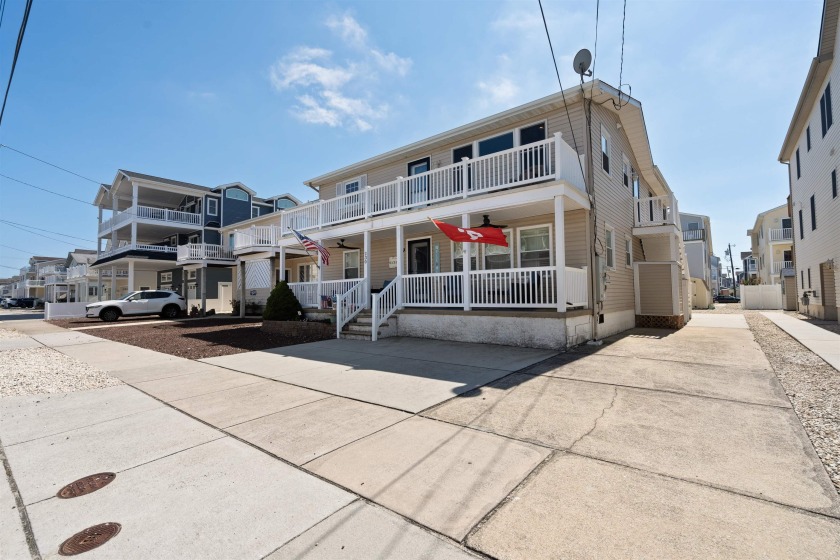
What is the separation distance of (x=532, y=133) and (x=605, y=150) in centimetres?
259

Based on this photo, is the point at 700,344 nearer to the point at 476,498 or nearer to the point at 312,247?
the point at 476,498

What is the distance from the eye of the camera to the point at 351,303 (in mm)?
12328

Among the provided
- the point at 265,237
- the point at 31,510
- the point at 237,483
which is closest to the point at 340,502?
the point at 237,483

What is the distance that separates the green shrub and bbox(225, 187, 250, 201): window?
1904cm

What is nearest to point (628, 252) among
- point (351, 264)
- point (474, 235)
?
point (474, 235)

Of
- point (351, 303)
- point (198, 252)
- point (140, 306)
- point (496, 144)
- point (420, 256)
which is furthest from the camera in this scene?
point (198, 252)

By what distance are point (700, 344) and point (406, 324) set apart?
Answer: 7.30 meters

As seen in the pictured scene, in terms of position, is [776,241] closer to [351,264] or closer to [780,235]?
[780,235]

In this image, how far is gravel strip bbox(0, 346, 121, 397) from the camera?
6168mm

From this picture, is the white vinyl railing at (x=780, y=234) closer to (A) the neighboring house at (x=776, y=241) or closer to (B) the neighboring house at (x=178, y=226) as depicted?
(A) the neighboring house at (x=776, y=241)

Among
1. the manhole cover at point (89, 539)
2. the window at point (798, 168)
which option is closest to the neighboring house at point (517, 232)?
the manhole cover at point (89, 539)

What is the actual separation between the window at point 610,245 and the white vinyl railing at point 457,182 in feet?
7.97

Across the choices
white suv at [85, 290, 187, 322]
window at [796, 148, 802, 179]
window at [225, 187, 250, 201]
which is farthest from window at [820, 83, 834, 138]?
window at [225, 187, 250, 201]

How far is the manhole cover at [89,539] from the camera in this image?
224 centimetres
